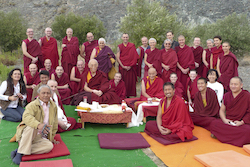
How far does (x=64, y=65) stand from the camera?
863cm

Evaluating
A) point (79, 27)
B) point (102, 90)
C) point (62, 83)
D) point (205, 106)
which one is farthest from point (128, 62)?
point (79, 27)

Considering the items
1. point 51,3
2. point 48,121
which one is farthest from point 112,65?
point 51,3

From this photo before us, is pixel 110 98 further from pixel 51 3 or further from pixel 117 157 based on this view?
pixel 51 3

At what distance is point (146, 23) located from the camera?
37.7ft

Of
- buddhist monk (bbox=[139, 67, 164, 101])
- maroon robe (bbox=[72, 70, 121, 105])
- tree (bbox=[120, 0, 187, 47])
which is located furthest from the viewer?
tree (bbox=[120, 0, 187, 47])

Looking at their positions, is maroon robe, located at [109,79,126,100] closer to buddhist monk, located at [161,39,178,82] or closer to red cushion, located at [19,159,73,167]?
buddhist monk, located at [161,39,178,82]

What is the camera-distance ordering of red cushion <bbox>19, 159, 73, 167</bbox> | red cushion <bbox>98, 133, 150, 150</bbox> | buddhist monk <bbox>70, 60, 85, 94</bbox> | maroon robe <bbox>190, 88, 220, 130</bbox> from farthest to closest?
buddhist monk <bbox>70, 60, 85, 94</bbox>, maroon robe <bbox>190, 88, 220, 130</bbox>, red cushion <bbox>98, 133, 150, 150</bbox>, red cushion <bbox>19, 159, 73, 167</bbox>

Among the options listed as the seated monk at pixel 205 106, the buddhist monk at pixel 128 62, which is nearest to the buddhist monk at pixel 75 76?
the buddhist monk at pixel 128 62

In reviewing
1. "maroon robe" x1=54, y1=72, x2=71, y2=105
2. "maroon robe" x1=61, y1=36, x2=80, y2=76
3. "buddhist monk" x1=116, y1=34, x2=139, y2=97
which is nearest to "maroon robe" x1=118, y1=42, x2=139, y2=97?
"buddhist monk" x1=116, y1=34, x2=139, y2=97

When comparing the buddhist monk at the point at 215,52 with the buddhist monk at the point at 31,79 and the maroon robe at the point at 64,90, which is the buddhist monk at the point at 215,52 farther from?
the buddhist monk at the point at 31,79

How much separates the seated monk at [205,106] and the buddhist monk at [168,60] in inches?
77.1

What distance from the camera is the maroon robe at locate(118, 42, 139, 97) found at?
8.09 metres

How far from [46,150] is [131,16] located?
9.61 meters

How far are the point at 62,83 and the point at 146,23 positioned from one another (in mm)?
5869
